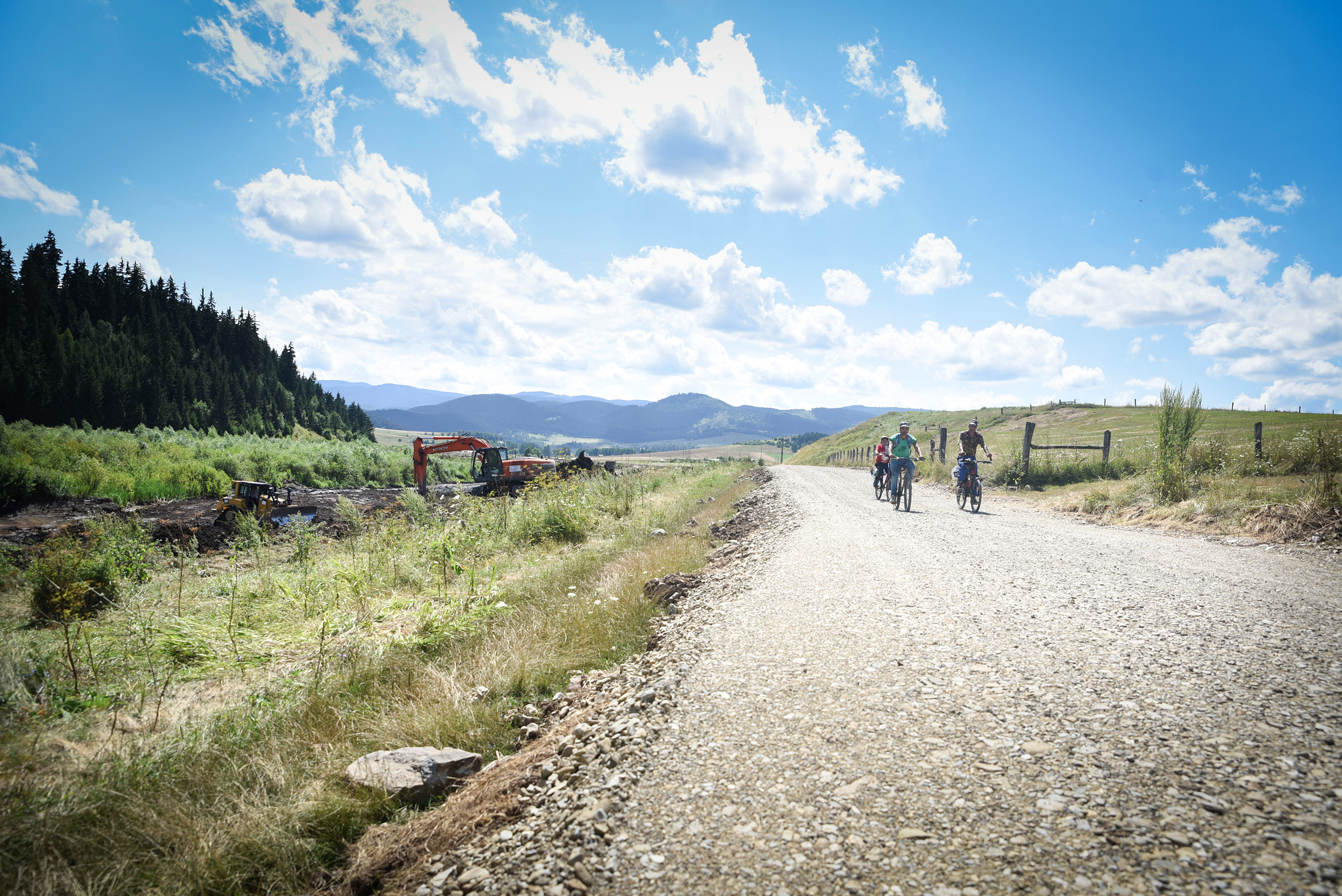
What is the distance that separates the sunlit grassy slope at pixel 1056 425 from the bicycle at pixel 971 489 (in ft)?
15.8

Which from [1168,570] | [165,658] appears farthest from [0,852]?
[1168,570]

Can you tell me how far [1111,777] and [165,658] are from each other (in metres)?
9.03

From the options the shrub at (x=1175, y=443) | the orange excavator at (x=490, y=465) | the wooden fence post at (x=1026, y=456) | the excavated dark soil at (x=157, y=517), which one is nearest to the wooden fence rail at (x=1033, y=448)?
the wooden fence post at (x=1026, y=456)

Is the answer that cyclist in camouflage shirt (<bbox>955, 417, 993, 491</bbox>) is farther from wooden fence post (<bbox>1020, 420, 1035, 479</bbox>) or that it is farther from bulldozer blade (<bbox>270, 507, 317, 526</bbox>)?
bulldozer blade (<bbox>270, 507, 317, 526</bbox>)

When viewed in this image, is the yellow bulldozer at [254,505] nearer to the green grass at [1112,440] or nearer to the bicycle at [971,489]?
the bicycle at [971,489]

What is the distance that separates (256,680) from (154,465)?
3465 centimetres

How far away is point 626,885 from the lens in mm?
2480

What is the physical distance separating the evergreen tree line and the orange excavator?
36.0 metres

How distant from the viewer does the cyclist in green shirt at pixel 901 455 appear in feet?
54.6

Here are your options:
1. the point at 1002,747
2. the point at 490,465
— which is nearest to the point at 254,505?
the point at 490,465

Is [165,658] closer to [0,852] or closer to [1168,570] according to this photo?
[0,852]

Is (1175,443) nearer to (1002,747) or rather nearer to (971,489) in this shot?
(971,489)

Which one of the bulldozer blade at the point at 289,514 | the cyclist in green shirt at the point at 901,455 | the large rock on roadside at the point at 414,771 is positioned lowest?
the bulldozer blade at the point at 289,514

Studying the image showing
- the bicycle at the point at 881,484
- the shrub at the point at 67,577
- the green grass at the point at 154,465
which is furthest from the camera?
the green grass at the point at 154,465
